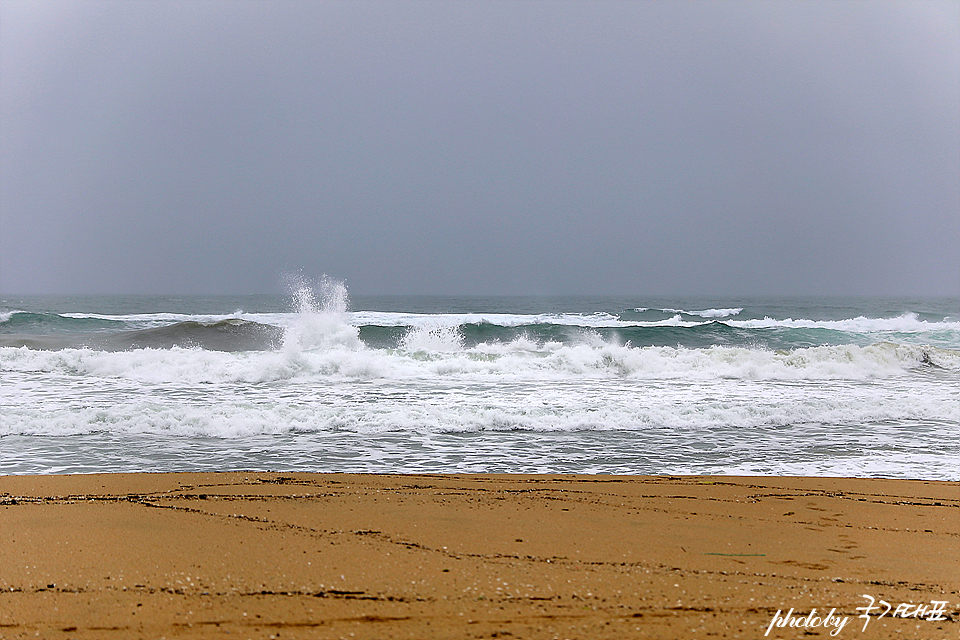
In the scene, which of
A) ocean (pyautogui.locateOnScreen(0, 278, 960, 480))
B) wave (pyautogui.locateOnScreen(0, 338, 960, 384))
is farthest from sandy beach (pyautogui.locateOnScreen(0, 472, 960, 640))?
wave (pyautogui.locateOnScreen(0, 338, 960, 384))

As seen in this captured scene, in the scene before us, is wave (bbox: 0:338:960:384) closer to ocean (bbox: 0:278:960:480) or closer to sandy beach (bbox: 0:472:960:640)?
ocean (bbox: 0:278:960:480)

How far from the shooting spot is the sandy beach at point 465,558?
105 inches

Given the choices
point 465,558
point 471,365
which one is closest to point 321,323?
point 471,365

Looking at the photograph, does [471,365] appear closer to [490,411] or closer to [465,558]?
[490,411]

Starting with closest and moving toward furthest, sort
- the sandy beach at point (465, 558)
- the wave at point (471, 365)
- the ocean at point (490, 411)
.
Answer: the sandy beach at point (465, 558) < the ocean at point (490, 411) < the wave at point (471, 365)

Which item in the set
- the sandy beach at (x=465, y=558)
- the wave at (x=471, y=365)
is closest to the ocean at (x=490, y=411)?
the wave at (x=471, y=365)

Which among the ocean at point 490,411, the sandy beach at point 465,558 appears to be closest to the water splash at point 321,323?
the ocean at point 490,411

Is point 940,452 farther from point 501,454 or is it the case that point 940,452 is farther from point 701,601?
point 701,601

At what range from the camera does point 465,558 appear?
136 inches

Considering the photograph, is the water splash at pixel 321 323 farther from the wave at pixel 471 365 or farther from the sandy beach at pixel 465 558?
the sandy beach at pixel 465 558

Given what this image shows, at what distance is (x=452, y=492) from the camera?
16.4 ft

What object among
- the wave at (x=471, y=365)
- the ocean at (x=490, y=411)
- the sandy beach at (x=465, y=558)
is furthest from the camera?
the wave at (x=471, y=365)

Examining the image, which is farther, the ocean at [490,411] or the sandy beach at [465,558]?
the ocean at [490,411]

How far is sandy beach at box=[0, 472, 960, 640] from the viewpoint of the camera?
8.79 feet
